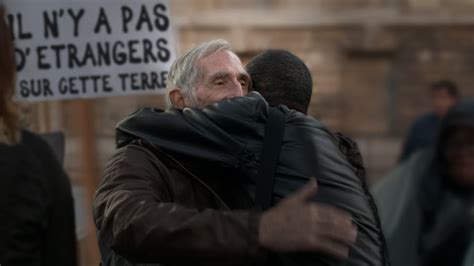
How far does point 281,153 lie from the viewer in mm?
2867

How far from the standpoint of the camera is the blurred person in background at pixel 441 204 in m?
4.74

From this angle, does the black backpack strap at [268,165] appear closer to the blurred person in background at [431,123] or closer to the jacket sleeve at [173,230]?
the jacket sleeve at [173,230]

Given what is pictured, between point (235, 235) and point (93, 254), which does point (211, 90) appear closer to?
point (235, 235)

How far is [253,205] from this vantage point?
2.87 metres

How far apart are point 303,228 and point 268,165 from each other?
0.28 m

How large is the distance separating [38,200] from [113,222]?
2.21 feet

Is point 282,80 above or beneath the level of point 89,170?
above

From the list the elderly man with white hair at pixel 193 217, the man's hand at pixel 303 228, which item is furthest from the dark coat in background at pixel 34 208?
the man's hand at pixel 303 228

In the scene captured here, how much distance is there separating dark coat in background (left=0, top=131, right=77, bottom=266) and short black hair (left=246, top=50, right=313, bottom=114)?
0.62 metres

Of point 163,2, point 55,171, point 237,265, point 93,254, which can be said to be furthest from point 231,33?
point 237,265

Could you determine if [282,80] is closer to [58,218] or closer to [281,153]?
[281,153]

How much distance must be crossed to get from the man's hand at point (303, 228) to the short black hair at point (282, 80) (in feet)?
2.43

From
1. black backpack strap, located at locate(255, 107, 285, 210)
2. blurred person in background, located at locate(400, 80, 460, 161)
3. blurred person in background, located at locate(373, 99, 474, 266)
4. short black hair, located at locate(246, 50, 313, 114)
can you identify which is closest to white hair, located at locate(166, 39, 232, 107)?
short black hair, located at locate(246, 50, 313, 114)

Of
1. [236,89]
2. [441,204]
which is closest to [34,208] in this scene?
[236,89]
